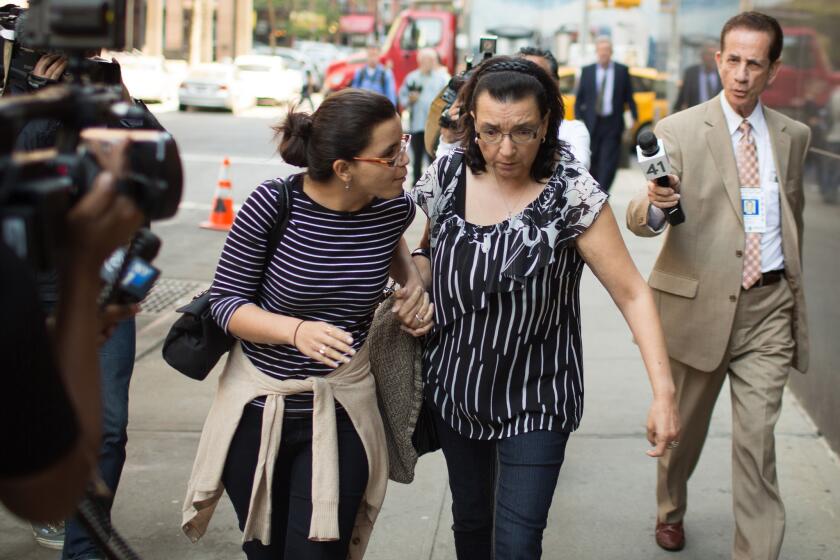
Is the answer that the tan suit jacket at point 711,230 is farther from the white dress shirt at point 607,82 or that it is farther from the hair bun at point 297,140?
the white dress shirt at point 607,82

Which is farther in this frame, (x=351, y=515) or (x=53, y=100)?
(x=351, y=515)

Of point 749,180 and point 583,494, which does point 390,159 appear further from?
point 583,494

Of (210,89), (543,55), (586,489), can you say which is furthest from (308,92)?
(586,489)

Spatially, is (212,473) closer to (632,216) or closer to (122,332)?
(122,332)

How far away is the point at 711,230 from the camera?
14.1 feet

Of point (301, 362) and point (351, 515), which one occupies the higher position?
point (301, 362)

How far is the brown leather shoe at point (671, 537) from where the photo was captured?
15.5ft

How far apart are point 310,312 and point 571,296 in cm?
75

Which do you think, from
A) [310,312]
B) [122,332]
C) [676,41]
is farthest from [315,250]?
[676,41]

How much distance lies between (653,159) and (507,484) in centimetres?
119

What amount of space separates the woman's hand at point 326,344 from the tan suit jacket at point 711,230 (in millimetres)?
1491

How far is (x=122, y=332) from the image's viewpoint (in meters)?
4.16

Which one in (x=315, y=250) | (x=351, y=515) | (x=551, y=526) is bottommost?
(x=551, y=526)

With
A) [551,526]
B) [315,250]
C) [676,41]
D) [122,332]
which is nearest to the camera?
[315,250]
